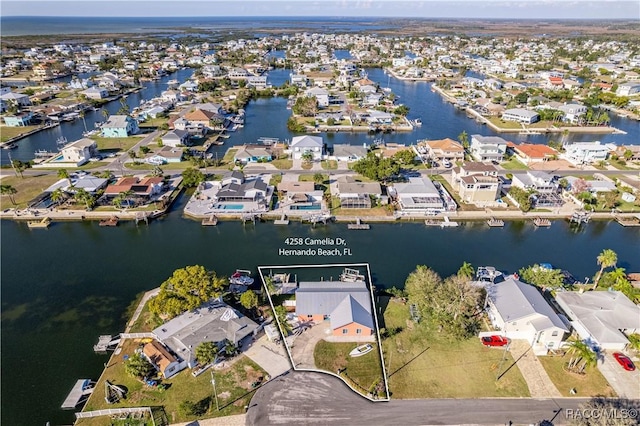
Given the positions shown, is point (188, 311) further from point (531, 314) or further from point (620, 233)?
point (620, 233)

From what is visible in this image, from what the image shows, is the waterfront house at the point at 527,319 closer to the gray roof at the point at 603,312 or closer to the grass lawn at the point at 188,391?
the gray roof at the point at 603,312

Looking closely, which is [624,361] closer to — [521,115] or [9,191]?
[9,191]

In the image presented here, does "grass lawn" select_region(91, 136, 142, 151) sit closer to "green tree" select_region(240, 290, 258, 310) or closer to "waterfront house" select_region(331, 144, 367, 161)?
"waterfront house" select_region(331, 144, 367, 161)

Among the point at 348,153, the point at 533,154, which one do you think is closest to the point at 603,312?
the point at 533,154

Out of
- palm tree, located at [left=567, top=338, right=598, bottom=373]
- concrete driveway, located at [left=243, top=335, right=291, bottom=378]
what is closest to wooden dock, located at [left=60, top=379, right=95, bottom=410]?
concrete driveway, located at [left=243, top=335, right=291, bottom=378]

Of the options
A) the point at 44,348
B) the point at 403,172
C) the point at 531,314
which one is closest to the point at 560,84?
the point at 403,172

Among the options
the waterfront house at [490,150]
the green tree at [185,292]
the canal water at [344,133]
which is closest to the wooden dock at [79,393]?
the green tree at [185,292]
